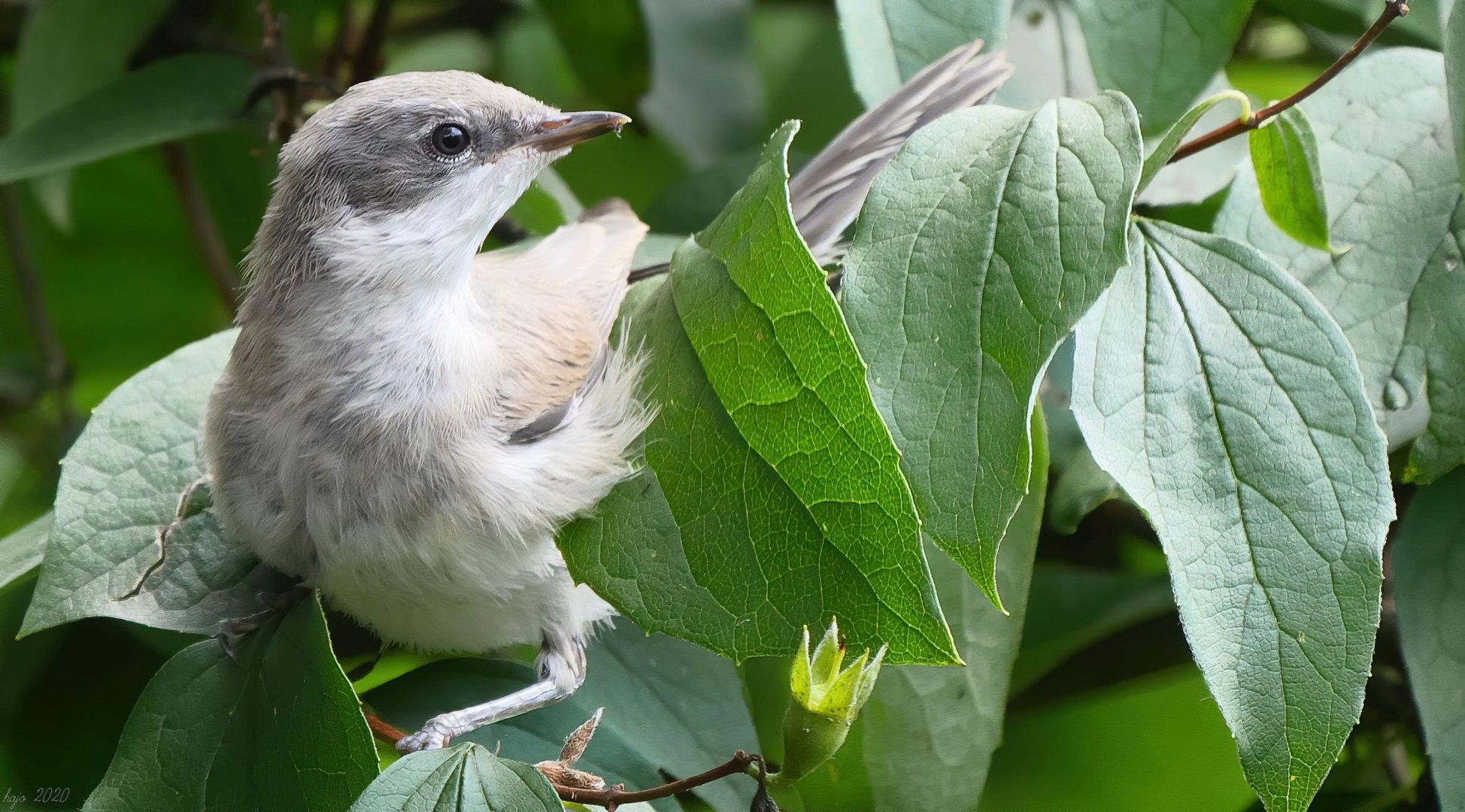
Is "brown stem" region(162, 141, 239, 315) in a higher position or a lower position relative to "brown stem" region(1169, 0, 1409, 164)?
lower

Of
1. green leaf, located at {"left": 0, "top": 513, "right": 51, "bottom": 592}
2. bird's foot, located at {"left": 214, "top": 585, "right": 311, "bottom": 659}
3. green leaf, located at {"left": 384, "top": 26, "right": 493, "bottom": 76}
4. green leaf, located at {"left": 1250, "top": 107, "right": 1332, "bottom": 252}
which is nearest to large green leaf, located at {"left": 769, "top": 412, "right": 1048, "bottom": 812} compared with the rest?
green leaf, located at {"left": 1250, "top": 107, "right": 1332, "bottom": 252}

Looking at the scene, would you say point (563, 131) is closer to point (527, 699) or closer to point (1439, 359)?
point (527, 699)

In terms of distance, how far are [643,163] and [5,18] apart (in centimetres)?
128

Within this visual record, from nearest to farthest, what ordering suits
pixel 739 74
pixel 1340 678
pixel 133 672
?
pixel 1340 678 → pixel 133 672 → pixel 739 74

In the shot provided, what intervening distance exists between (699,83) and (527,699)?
141cm

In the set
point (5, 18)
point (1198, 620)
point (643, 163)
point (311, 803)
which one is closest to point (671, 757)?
point (311, 803)

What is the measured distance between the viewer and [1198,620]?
3.41ft

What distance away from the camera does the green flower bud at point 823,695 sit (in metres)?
1.00

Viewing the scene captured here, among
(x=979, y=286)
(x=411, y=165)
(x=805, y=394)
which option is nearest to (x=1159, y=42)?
(x=979, y=286)

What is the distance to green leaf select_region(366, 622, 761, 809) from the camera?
1.35 meters

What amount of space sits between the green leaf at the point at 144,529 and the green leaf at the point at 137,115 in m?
0.42

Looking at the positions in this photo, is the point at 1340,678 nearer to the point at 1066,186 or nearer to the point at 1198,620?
the point at 1198,620

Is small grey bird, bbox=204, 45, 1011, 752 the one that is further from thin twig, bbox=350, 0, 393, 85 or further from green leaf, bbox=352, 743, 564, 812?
thin twig, bbox=350, 0, 393, 85

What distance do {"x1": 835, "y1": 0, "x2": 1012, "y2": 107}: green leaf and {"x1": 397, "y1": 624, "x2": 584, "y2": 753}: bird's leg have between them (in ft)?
2.79
